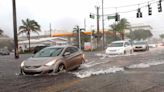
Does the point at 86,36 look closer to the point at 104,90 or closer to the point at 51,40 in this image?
the point at 51,40

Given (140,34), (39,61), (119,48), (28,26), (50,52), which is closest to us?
(39,61)

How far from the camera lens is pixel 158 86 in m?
11.3

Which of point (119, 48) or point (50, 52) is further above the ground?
point (50, 52)

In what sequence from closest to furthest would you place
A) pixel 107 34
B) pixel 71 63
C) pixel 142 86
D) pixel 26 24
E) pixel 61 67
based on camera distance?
pixel 142 86 < pixel 61 67 < pixel 71 63 < pixel 26 24 < pixel 107 34

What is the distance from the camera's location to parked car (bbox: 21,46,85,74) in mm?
15617

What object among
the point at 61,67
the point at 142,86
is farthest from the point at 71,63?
the point at 142,86

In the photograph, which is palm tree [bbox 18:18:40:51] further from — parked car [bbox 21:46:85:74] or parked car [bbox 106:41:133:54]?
parked car [bbox 21:46:85:74]

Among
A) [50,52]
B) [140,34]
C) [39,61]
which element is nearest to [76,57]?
[50,52]

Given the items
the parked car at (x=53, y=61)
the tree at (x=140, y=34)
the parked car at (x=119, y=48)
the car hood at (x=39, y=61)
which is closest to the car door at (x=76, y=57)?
the parked car at (x=53, y=61)

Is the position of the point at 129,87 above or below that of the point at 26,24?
below

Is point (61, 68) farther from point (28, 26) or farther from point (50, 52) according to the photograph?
point (28, 26)

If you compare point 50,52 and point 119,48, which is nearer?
point 50,52

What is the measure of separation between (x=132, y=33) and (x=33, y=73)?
132m

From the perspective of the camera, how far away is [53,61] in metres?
16.0
